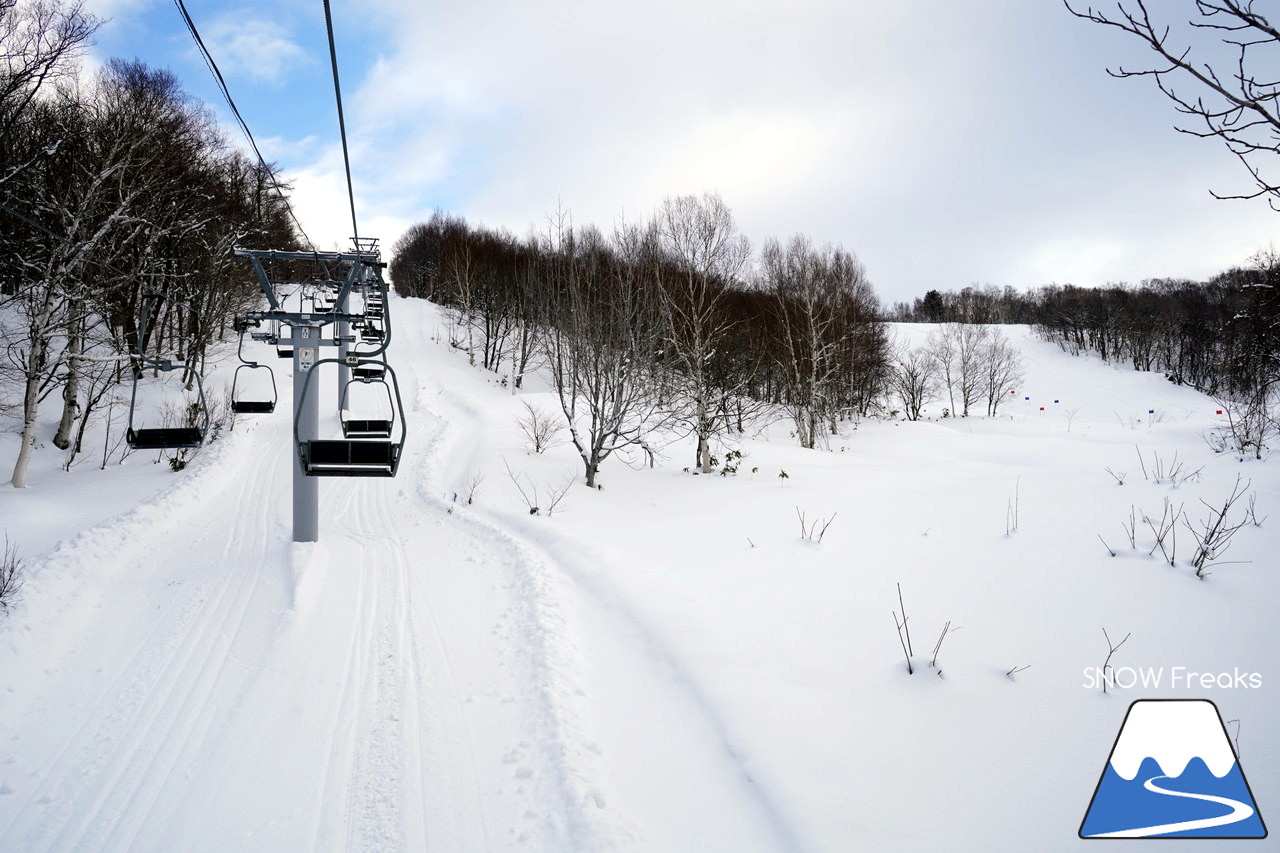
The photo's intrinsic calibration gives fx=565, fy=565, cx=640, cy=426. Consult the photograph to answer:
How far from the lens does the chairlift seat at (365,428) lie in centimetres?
907

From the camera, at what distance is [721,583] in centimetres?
696

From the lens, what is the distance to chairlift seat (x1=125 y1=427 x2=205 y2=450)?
724 centimetres

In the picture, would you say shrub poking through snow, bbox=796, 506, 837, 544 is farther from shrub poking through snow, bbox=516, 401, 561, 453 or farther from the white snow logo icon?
shrub poking through snow, bbox=516, 401, 561, 453

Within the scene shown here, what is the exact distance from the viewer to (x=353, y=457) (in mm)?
6797

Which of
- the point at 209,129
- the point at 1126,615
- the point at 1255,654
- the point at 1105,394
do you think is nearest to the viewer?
the point at 1255,654

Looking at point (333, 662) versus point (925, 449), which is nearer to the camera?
point (333, 662)

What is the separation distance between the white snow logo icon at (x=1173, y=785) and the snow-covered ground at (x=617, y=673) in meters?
0.11

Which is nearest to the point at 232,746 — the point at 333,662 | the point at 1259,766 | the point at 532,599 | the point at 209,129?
the point at 333,662

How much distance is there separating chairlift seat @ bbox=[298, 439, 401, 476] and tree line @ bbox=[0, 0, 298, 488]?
3602mm

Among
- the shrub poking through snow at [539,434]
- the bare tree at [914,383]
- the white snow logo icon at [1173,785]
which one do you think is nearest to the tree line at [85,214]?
the shrub poking through snow at [539,434]

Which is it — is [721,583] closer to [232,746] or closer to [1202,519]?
[232,746]

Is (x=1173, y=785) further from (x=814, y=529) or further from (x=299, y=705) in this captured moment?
(x=299, y=705)

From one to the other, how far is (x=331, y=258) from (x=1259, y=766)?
11107 millimetres

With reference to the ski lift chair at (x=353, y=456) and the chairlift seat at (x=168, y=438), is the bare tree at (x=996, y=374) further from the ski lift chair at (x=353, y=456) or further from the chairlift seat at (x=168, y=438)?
the chairlift seat at (x=168, y=438)
